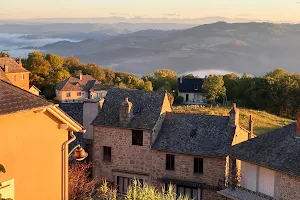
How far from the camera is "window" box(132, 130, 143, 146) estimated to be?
2805cm

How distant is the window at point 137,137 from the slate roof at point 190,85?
68.8 metres

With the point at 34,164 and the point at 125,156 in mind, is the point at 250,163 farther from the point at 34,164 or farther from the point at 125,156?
the point at 34,164

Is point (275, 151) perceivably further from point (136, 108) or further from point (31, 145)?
point (31, 145)

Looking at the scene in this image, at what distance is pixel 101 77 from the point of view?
329ft

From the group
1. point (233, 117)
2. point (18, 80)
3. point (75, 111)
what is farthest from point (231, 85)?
point (233, 117)

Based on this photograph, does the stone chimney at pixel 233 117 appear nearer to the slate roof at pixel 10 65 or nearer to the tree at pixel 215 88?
the slate roof at pixel 10 65

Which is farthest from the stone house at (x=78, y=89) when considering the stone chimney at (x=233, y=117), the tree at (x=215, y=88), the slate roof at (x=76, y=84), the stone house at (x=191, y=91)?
the stone chimney at (x=233, y=117)

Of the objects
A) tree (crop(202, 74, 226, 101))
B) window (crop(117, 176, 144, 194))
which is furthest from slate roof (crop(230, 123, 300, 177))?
tree (crop(202, 74, 226, 101))

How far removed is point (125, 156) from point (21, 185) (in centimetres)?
1606

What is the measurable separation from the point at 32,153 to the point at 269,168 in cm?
1227

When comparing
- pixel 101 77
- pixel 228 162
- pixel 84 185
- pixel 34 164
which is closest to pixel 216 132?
pixel 228 162

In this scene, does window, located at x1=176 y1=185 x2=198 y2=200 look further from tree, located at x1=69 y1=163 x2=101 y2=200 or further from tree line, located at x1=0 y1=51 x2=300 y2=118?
tree line, located at x1=0 y1=51 x2=300 y2=118

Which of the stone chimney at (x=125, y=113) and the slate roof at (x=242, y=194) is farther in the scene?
the stone chimney at (x=125, y=113)

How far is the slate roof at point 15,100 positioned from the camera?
11.4 metres
